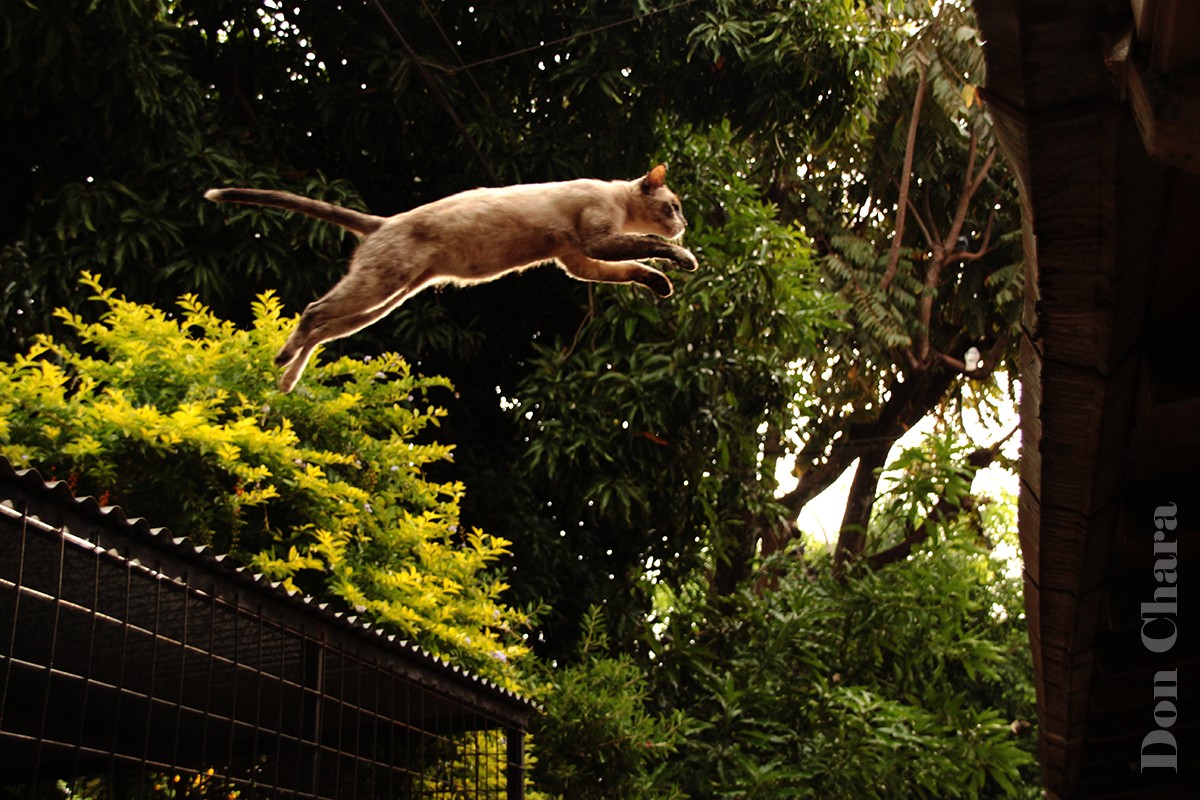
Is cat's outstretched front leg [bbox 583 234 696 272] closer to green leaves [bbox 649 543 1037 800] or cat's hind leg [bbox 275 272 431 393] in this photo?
cat's hind leg [bbox 275 272 431 393]

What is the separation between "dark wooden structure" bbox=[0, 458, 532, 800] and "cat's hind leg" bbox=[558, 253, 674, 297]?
1.06 meters

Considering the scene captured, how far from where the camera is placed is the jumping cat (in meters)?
2.76

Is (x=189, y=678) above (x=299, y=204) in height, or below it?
below

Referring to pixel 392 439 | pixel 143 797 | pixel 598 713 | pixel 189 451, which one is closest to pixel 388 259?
pixel 143 797

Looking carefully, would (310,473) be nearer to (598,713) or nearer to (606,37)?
(598,713)

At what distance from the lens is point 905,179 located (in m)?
9.94

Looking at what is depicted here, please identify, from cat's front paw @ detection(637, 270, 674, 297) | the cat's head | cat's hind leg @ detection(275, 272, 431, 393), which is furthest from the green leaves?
cat's hind leg @ detection(275, 272, 431, 393)

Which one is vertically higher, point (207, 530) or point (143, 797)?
point (207, 530)

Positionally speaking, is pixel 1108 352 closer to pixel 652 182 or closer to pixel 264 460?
pixel 652 182

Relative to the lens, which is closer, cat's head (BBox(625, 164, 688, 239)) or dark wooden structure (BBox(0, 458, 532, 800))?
dark wooden structure (BBox(0, 458, 532, 800))

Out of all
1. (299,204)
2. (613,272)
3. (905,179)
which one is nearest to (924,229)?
(905,179)

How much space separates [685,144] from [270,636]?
16.9ft

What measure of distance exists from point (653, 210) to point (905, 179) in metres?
7.18

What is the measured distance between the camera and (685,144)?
24.8 feet
